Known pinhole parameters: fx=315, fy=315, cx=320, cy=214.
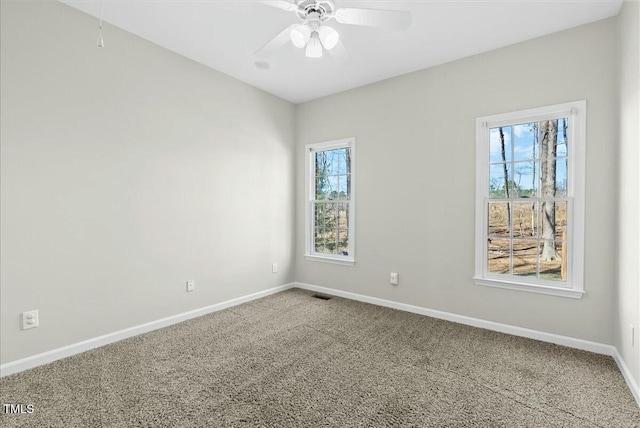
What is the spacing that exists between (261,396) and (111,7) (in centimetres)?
311

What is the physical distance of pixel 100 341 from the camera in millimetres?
2674

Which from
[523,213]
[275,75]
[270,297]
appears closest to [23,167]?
[275,75]

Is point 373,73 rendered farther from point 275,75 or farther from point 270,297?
point 270,297

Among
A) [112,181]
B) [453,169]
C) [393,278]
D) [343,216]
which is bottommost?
[393,278]

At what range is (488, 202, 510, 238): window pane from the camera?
3.09 meters

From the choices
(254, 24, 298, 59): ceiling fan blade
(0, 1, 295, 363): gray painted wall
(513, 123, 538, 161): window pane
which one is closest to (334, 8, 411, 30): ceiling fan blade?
(254, 24, 298, 59): ceiling fan blade

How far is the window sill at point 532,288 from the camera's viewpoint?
270cm

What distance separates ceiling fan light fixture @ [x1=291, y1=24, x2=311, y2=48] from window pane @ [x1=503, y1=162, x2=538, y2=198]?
7.60 ft

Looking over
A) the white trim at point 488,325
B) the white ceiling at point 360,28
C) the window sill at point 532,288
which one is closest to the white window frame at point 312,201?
the white trim at point 488,325

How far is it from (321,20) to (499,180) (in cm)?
226

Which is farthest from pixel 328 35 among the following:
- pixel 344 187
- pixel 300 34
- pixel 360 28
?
pixel 344 187

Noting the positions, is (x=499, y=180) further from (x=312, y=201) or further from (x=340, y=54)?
(x=312, y=201)

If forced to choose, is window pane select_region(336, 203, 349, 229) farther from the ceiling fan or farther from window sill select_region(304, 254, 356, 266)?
the ceiling fan

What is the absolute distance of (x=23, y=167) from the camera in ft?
7.42
